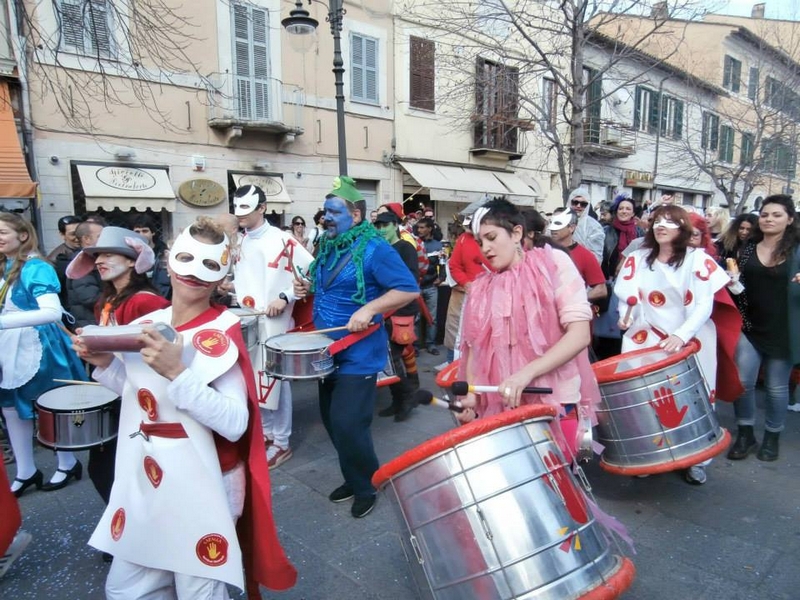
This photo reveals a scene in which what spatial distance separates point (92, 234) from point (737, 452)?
5.06m

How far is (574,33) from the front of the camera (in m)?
8.58

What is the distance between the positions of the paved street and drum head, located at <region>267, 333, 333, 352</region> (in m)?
1.07

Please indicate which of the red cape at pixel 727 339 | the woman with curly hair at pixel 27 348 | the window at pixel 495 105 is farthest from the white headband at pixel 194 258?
the window at pixel 495 105

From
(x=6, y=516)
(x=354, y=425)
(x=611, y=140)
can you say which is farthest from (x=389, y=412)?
(x=611, y=140)

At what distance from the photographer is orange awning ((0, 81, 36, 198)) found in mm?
9227

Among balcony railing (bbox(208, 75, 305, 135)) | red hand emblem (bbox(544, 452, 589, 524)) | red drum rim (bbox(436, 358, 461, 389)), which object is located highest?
balcony railing (bbox(208, 75, 305, 135))

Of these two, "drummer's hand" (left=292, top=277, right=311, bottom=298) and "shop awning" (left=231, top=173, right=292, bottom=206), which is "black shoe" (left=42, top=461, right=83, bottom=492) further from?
"shop awning" (left=231, top=173, right=292, bottom=206)

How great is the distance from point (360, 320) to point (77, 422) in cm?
146

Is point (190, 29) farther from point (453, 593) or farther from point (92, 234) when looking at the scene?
point (453, 593)

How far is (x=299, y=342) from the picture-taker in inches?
131

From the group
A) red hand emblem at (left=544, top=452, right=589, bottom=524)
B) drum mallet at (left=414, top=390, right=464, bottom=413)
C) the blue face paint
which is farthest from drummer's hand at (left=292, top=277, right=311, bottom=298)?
red hand emblem at (left=544, top=452, right=589, bottom=524)

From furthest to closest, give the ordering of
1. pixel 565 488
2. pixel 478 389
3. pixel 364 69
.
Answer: pixel 364 69 → pixel 478 389 → pixel 565 488

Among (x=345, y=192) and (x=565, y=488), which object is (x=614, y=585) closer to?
(x=565, y=488)

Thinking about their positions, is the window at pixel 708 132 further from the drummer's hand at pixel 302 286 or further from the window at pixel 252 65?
the drummer's hand at pixel 302 286
